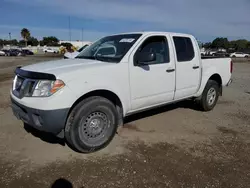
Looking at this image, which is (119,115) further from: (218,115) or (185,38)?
(218,115)

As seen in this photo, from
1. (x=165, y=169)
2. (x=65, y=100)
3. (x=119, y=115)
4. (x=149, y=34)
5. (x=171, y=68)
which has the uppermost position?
(x=149, y=34)

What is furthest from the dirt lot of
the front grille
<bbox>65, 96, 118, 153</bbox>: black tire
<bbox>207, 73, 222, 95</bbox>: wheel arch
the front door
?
<bbox>207, 73, 222, 95</bbox>: wheel arch

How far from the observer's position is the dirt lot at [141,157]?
9.90ft

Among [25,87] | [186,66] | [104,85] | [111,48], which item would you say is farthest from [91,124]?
[186,66]

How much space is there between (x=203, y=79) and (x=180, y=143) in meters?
2.02

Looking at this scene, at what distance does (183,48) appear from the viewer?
5.07 meters

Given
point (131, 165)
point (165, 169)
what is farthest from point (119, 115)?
point (165, 169)

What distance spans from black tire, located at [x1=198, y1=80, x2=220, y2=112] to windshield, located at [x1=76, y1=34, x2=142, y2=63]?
242 centimetres

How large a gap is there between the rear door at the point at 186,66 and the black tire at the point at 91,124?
5.74 ft

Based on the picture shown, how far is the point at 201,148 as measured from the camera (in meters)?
3.97

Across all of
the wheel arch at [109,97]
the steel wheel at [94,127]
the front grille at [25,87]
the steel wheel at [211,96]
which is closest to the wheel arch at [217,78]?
the steel wheel at [211,96]

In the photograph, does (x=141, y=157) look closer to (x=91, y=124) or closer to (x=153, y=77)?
(x=91, y=124)

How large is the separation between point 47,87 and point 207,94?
13.3 feet

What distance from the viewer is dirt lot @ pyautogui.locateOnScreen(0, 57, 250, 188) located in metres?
3.02
